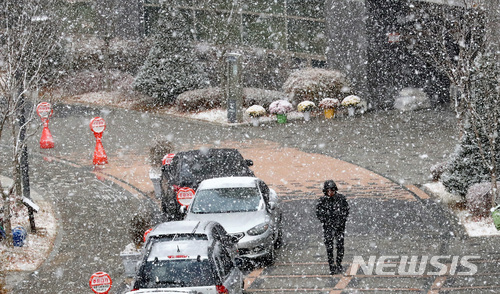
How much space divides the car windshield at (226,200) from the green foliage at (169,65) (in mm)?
18376

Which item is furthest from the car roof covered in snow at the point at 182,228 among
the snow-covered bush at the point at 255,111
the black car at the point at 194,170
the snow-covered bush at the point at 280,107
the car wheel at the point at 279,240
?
the snow-covered bush at the point at 280,107

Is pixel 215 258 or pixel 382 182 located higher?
pixel 215 258

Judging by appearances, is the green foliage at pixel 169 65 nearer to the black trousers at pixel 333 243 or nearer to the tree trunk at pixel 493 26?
the tree trunk at pixel 493 26

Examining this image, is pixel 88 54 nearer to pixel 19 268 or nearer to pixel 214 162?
pixel 214 162

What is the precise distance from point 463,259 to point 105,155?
12.2 m

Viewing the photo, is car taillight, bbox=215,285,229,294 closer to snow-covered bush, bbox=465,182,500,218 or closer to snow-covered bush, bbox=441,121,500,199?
snow-covered bush, bbox=465,182,500,218

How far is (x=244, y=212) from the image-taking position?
14.2 meters

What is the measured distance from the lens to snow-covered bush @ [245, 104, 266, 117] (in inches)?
1145

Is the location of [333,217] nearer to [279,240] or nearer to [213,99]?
[279,240]

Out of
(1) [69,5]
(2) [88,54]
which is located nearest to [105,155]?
(2) [88,54]

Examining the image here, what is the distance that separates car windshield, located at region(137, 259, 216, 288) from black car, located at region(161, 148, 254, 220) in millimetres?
6605

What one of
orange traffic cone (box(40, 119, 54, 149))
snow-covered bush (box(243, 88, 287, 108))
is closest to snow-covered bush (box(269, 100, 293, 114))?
snow-covered bush (box(243, 88, 287, 108))

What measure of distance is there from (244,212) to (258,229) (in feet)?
2.31

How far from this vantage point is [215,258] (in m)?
10.1
